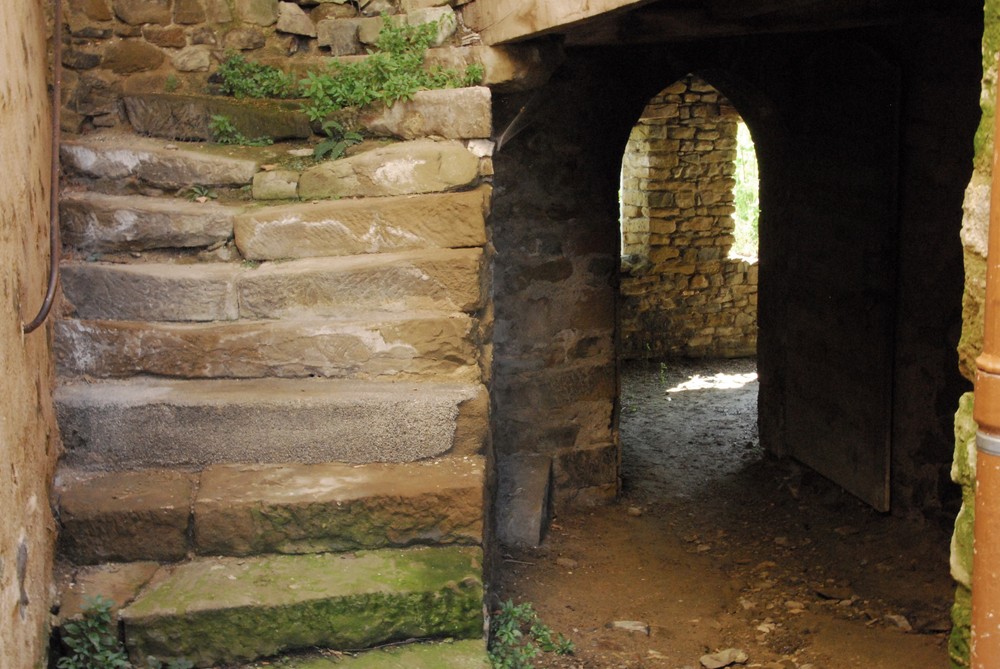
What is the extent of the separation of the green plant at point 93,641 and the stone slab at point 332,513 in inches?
13.5

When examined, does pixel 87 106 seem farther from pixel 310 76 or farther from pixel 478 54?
pixel 478 54

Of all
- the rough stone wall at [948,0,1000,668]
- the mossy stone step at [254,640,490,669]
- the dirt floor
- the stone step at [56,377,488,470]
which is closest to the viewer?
the rough stone wall at [948,0,1000,668]

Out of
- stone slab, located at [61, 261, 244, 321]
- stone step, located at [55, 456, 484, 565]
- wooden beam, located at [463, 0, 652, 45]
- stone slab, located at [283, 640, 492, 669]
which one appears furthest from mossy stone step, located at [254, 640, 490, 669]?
wooden beam, located at [463, 0, 652, 45]

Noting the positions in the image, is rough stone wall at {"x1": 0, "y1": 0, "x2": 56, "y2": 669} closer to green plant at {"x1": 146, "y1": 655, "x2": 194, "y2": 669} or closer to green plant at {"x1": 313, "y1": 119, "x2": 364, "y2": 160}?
green plant at {"x1": 146, "y1": 655, "x2": 194, "y2": 669}

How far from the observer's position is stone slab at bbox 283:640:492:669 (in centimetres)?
277

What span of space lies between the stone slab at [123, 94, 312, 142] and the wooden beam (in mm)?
787

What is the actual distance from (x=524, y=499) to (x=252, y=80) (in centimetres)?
257

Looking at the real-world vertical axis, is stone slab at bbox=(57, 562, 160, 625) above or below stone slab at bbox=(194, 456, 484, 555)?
below

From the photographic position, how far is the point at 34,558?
268 cm

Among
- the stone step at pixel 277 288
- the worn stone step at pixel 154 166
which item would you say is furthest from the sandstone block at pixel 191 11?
the stone step at pixel 277 288

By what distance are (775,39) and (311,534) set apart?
469cm

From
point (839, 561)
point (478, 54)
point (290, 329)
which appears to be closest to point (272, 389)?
point (290, 329)

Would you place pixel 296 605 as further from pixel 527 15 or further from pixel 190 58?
pixel 190 58

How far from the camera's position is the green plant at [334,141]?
12.8 feet
